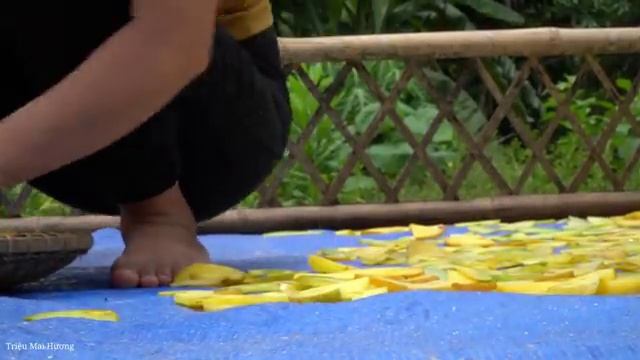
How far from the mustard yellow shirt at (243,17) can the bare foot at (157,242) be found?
0.55 feet

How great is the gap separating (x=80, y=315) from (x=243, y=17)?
0.44 metres

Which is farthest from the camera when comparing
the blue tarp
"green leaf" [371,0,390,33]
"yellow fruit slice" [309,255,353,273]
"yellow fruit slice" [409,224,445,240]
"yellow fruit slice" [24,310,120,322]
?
"green leaf" [371,0,390,33]

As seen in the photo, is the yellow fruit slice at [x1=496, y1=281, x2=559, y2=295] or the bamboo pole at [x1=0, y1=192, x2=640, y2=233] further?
the bamboo pole at [x1=0, y1=192, x2=640, y2=233]

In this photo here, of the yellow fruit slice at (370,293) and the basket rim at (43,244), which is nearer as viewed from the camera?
the yellow fruit slice at (370,293)

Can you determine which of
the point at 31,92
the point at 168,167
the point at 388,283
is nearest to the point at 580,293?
the point at 388,283

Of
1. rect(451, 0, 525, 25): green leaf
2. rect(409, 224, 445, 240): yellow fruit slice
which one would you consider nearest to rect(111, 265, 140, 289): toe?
rect(409, 224, 445, 240): yellow fruit slice

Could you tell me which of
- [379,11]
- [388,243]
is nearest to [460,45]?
[388,243]

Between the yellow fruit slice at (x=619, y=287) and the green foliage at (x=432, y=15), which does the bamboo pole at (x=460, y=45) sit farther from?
the green foliage at (x=432, y=15)

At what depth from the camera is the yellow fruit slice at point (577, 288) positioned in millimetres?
955

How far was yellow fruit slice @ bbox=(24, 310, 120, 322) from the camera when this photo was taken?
89 centimetres

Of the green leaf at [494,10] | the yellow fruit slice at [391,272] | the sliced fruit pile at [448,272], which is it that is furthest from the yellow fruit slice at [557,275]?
the green leaf at [494,10]

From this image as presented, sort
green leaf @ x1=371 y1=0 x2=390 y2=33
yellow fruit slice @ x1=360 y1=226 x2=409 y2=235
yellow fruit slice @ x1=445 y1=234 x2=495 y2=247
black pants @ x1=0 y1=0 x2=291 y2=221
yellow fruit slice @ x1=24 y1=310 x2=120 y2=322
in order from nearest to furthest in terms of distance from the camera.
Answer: yellow fruit slice @ x1=24 y1=310 x2=120 y2=322
black pants @ x1=0 y1=0 x2=291 y2=221
yellow fruit slice @ x1=445 y1=234 x2=495 y2=247
yellow fruit slice @ x1=360 y1=226 x2=409 y2=235
green leaf @ x1=371 y1=0 x2=390 y2=33

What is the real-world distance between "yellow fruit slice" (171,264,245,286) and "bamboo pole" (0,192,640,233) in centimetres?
88

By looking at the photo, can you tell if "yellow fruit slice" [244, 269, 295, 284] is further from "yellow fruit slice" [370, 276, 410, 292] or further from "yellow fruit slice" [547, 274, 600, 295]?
"yellow fruit slice" [547, 274, 600, 295]
